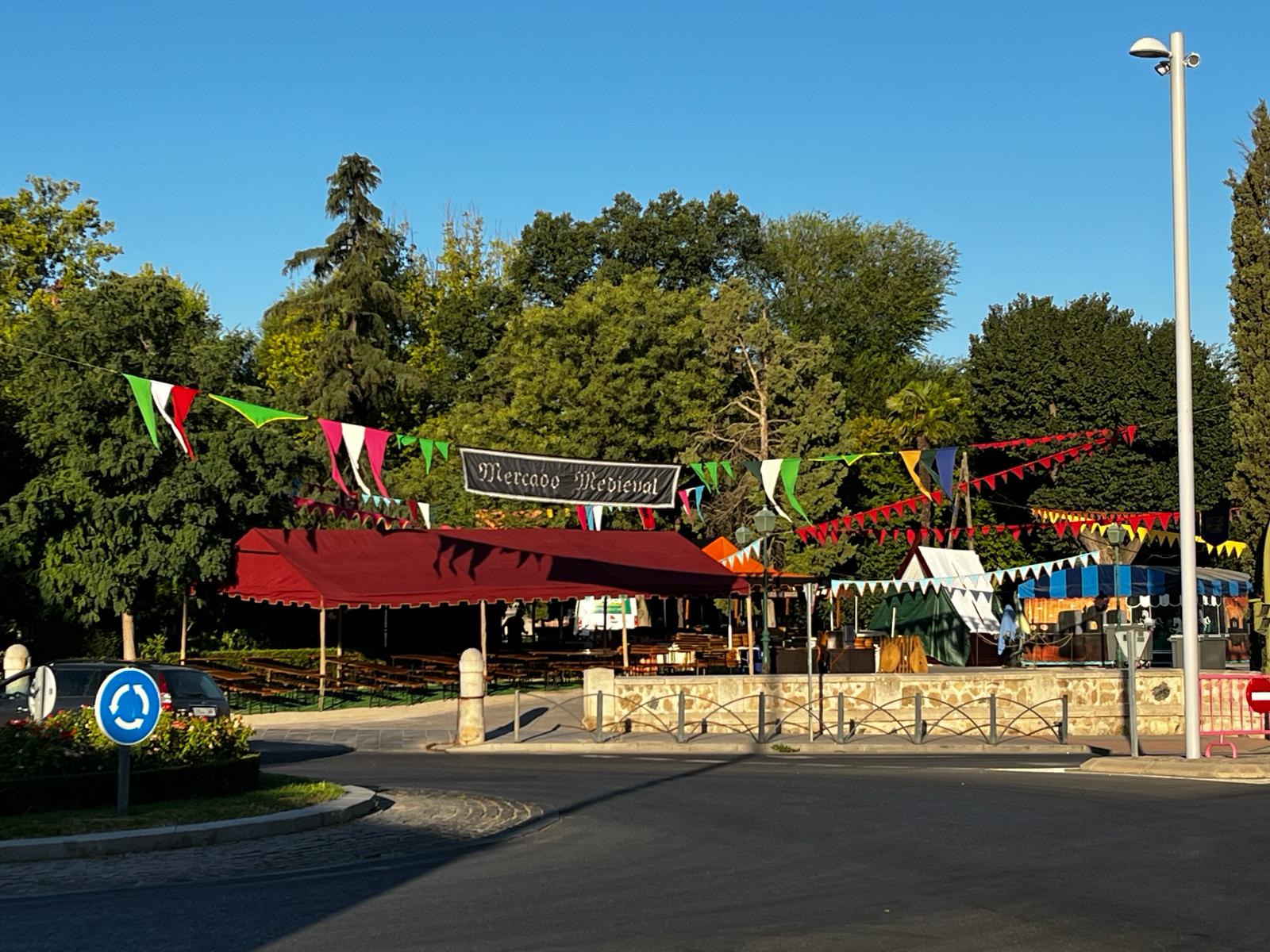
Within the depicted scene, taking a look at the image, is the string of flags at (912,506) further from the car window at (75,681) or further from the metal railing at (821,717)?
the car window at (75,681)

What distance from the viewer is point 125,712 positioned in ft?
42.4

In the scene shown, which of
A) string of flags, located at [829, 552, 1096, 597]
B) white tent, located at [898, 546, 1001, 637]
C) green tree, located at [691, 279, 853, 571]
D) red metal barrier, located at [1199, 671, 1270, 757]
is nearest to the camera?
red metal barrier, located at [1199, 671, 1270, 757]

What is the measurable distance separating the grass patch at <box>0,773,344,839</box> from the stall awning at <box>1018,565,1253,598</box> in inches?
1171

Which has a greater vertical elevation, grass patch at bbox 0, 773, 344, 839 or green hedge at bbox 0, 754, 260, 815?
green hedge at bbox 0, 754, 260, 815

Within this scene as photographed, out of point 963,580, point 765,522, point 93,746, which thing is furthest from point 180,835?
point 963,580

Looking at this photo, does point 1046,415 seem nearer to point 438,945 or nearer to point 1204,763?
point 1204,763

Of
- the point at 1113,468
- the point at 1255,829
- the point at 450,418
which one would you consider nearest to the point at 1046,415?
the point at 1113,468

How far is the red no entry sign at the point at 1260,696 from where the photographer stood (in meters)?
19.6

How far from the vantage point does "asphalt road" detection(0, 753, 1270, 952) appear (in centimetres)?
848

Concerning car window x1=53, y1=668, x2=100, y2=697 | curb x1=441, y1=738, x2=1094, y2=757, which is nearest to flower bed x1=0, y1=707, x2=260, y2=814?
car window x1=53, y1=668, x2=100, y2=697

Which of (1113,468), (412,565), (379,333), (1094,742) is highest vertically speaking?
(379,333)

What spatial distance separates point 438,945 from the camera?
8289 millimetres

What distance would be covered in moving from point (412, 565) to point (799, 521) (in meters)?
17.8

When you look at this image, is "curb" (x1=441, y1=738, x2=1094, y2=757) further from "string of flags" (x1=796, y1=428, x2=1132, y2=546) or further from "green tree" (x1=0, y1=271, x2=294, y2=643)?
"green tree" (x1=0, y1=271, x2=294, y2=643)
